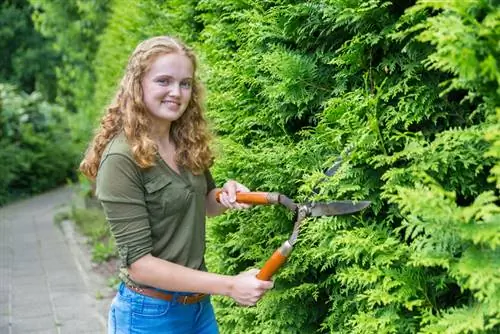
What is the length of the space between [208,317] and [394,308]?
35.0 inches

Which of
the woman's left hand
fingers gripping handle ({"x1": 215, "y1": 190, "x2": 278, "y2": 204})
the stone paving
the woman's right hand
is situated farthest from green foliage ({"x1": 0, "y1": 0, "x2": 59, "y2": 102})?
the woman's right hand

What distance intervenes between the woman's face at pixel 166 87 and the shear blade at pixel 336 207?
654 mm

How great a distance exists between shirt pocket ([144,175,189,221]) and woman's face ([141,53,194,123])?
0.86 feet

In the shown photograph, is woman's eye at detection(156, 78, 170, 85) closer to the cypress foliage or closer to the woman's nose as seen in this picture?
the woman's nose

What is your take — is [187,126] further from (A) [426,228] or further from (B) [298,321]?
(A) [426,228]

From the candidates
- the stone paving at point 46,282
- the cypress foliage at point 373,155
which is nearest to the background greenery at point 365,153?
A: the cypress foliage at point 373,155

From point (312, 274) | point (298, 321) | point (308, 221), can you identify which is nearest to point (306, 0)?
point (308, 221)

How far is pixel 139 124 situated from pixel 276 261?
74 centimetres

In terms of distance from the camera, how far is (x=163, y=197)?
8.31ft

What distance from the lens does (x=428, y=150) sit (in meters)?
2.12

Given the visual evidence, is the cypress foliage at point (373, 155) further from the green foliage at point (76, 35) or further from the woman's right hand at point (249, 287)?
the green foliage at point (76, 35)

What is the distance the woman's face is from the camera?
2.58m

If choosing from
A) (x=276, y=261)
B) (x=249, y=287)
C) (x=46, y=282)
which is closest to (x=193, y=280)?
(x=249, y=287)

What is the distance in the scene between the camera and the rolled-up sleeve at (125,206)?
2.40 metres
